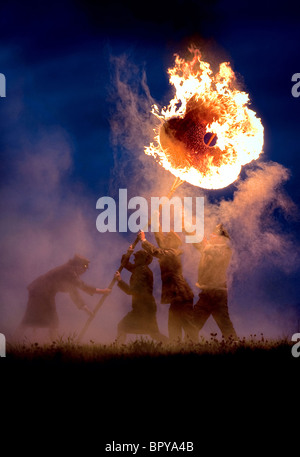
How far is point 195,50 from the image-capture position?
10.2 meters

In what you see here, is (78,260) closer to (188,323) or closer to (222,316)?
(188,323)

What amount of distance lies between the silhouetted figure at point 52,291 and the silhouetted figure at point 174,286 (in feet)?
4.57

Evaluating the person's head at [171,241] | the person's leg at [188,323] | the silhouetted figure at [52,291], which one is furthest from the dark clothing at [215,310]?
the silhouetted figure at [52,291]

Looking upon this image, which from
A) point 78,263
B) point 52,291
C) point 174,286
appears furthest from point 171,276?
point 52,291

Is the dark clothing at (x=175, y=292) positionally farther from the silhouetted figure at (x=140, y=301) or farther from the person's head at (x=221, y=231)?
the person's head at (x=221, y=231)

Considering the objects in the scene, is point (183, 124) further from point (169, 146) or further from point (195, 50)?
point (195, 50)

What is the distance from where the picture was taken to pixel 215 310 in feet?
32.4

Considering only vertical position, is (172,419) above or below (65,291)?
below

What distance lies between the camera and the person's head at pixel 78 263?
425 inches

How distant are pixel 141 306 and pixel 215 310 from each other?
Answer: 1433 millimetres

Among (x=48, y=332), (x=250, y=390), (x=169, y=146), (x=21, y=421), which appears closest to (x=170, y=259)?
(x=169, y=146)

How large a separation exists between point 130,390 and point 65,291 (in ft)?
15.9
